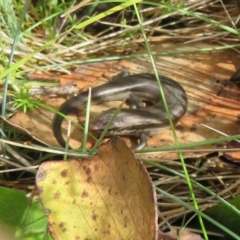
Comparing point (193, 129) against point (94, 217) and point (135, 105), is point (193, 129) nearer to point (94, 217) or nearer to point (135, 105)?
point (135, 105)

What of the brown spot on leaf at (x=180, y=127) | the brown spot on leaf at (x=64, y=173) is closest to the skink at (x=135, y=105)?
the brown spot on leaf at (x=180, y=127)

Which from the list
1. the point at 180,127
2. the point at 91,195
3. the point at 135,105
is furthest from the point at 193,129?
the point at 91,195

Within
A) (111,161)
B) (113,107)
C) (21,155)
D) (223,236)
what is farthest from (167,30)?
(111,161)

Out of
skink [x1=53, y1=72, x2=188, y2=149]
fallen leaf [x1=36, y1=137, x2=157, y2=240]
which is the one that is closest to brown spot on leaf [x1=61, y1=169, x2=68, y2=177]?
fallen leaf [x1=36, y1=137, x2=157, y2=240]

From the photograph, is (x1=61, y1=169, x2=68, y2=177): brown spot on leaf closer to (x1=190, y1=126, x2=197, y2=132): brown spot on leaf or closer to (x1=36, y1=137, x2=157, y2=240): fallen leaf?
(x1=36, y1=137, x2=157, y2=240): fallen leaf

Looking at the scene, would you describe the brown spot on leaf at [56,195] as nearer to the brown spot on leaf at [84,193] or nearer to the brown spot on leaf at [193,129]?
the brown spot on leaf at [84,193]
